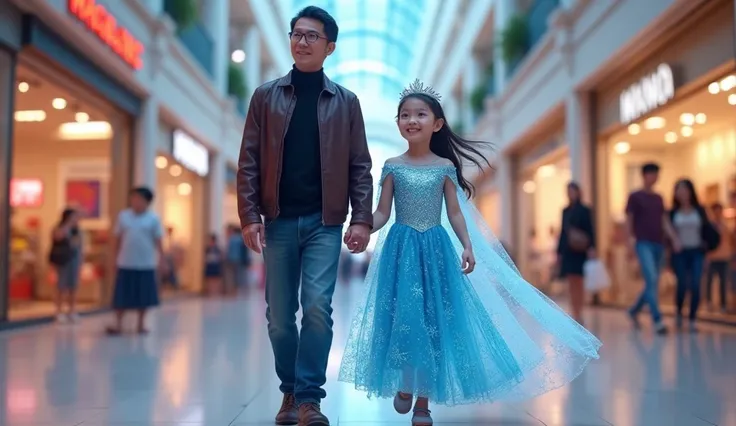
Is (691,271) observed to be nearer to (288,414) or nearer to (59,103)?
(288,414)

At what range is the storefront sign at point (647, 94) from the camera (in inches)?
349

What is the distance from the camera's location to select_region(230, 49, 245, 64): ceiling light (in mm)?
22000

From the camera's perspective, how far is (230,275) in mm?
17828

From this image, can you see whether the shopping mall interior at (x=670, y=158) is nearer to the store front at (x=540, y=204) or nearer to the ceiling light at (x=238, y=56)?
the store front at (x=540, y=204)

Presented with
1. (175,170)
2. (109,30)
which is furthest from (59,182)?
(109,30)

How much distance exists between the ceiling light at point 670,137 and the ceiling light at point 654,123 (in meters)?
0.18

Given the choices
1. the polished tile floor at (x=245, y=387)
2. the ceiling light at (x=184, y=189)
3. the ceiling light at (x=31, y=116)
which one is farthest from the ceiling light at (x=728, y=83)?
the ceiling light at (x=184, y=189)

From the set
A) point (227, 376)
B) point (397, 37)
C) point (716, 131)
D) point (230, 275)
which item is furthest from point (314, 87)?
point (397, 37)

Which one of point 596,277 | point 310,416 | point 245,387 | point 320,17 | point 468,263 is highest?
point 320,17

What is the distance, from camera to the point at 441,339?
2.98 m

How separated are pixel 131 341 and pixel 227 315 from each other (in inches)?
140

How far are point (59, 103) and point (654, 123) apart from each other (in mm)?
7982

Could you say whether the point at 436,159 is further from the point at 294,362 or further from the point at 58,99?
the point at 58,99

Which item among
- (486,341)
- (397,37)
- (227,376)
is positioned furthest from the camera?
(397,37)
